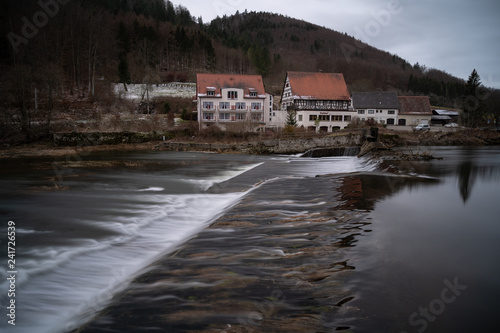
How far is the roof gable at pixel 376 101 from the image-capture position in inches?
2522

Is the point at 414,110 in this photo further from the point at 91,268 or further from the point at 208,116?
the point at 91,268

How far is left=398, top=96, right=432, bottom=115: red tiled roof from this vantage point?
68312 millimetres

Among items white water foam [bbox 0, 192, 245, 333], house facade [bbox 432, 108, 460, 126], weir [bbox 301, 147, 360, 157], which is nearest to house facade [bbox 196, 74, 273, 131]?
weir [bbox 301, 147, 360, 157]

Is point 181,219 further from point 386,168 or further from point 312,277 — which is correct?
point 386,168

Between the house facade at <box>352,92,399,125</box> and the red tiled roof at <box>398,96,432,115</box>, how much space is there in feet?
17.1

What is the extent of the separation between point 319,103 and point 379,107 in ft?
54.8

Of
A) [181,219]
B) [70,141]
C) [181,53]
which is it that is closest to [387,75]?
[181,53]

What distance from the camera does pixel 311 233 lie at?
24.9ft

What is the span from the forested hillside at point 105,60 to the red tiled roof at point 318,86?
88.0ft

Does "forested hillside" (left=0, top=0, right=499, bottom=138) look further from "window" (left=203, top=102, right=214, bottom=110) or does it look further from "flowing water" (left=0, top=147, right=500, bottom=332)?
"flowing water" (left=0, top=147, right=500, bottom=332)

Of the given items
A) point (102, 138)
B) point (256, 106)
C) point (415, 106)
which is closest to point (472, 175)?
point (102, 138)

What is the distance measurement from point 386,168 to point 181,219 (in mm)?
12539

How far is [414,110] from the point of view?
2697 inches

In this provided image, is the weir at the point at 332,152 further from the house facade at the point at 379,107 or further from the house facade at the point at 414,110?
the house facade at the point at 414,110
